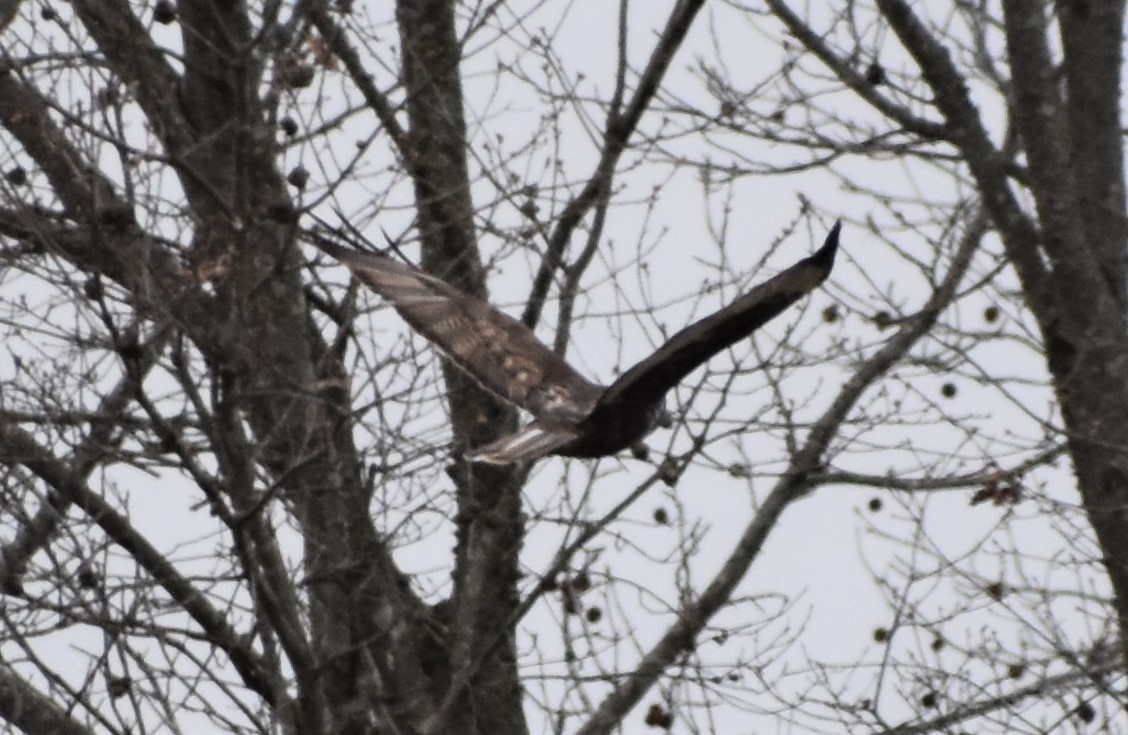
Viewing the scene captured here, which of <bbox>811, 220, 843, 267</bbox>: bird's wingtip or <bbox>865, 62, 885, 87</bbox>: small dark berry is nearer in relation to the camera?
<bbox>811, 220, 843, 267</bbox>: bird's wingtip

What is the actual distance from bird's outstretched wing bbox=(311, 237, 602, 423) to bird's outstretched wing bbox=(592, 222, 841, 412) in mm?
525

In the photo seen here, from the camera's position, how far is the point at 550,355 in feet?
21.7

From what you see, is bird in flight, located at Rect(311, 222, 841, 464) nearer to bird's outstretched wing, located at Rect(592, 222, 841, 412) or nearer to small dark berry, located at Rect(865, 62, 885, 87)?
bird's outstretched wing, located at Rect(592, 222, 841, 412)

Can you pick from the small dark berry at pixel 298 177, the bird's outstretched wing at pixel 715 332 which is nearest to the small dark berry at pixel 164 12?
the small dark berry at pixel 298 177

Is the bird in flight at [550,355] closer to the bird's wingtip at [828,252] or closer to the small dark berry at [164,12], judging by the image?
the bird's wingtip at [828,252]

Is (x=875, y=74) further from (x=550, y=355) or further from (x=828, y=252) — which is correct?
(x=828, y=252)

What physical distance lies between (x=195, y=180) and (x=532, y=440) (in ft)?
3.78

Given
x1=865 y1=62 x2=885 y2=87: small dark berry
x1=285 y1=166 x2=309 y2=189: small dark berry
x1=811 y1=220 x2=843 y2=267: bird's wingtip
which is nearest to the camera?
x1=811 y1=220 x2=843 y2=267: bird's wingtip

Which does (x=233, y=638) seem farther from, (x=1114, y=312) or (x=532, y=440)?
(x=1114, y=312)

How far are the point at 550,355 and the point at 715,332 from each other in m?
1.33

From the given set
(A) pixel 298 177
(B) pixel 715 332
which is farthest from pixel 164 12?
(B) pixel 715 332

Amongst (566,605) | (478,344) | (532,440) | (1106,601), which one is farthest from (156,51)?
(1106,601)

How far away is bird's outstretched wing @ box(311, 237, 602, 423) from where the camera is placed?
6391 millimetres

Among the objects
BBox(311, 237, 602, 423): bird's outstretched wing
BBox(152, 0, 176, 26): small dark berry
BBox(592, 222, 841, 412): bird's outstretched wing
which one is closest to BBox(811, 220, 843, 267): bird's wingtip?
BBox(592, 222, 841, 412): bird's outstretched wing
